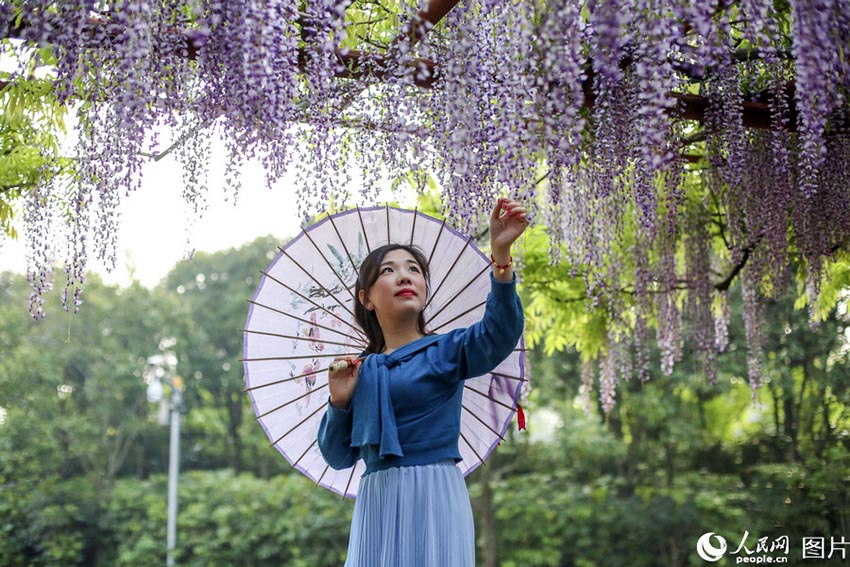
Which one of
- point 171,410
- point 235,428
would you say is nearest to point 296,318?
point 171,410

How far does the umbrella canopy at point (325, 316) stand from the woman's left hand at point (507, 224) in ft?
1.61

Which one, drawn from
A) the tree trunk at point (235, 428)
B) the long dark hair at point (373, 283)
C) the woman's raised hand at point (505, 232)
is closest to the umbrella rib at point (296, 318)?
the long dark hair at point (373, 283)

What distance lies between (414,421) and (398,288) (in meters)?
0.39

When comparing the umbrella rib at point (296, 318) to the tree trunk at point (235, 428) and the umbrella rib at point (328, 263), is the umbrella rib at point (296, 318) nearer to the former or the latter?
the umbrella rib at point (328, 263)

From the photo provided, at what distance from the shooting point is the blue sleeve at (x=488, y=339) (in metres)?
2.21

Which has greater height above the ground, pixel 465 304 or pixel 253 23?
pixel 253 23

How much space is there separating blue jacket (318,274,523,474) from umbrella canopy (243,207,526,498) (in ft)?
1.15

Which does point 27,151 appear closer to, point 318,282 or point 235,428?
point 318,282

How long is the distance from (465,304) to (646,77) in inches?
35.4

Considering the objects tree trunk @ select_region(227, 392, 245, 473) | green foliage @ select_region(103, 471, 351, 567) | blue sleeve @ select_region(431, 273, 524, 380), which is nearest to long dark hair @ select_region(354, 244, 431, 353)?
blue sleeve @ select_region(431, 273, 524, 380)

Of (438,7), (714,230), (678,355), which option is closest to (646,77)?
(438,7)

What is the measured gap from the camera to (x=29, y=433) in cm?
1117

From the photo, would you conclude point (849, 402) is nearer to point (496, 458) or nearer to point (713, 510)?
point (713, 510)

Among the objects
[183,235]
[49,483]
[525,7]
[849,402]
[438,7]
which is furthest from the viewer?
[49,483]
